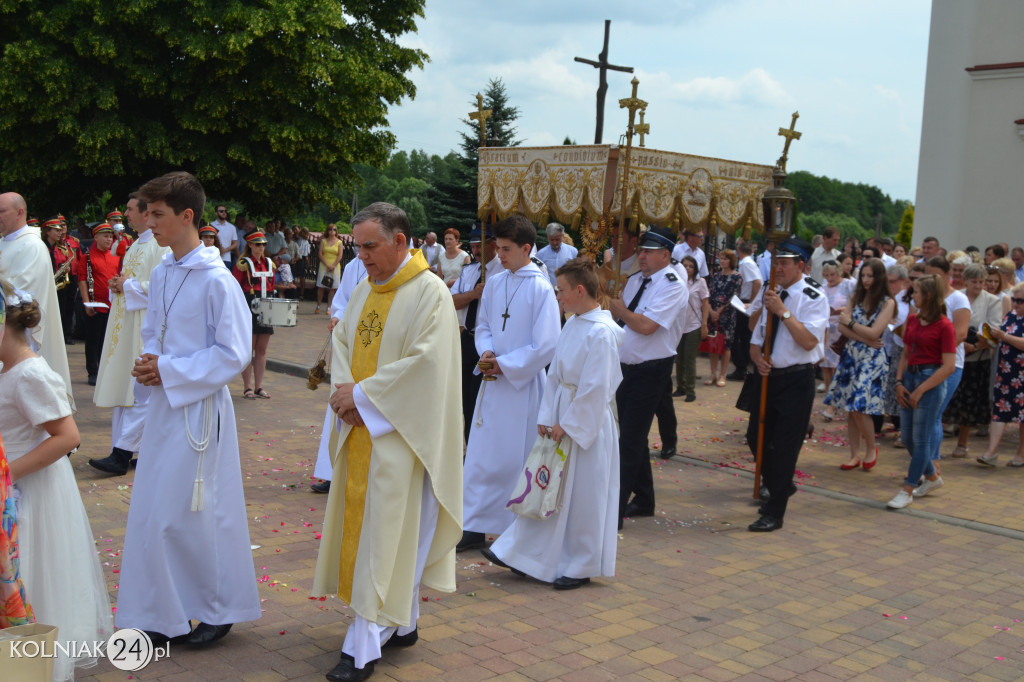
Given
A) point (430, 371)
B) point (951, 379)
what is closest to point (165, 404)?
point (430, 371)

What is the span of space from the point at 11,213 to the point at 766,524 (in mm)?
6291

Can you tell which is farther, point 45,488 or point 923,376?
point 923,376

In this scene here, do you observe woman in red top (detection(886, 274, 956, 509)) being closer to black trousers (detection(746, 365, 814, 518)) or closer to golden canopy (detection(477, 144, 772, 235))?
black trousers (detection(746, 365, 814, 518))

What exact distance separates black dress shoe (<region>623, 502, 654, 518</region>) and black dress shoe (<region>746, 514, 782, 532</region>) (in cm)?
76

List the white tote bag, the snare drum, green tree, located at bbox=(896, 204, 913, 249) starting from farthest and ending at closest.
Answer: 1. green tree, located at bbox=(896, 204, 913, 249)
2. the snare drum
3. the white tote bag

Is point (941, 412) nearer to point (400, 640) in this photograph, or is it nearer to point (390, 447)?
point (400, 640)

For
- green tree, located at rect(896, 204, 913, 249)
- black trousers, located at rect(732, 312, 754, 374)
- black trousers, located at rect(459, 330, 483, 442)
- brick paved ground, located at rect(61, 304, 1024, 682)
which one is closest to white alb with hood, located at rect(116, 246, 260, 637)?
brick paved ground, located at rect(61, 304, 1024, 682)

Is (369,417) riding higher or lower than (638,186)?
lower

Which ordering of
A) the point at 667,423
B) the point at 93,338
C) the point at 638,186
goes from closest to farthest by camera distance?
1. the point at 638,186
2. the point at 667,423
3. the point at 93,338

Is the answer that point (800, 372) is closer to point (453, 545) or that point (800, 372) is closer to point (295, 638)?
point (453, 545)

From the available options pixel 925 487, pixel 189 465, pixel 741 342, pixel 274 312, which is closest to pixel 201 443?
pixel 189 465

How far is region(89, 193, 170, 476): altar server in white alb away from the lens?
7844mm

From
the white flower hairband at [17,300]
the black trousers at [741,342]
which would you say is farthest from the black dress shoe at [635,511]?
the black trousers at [741,342]

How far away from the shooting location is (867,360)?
31.8 ft
